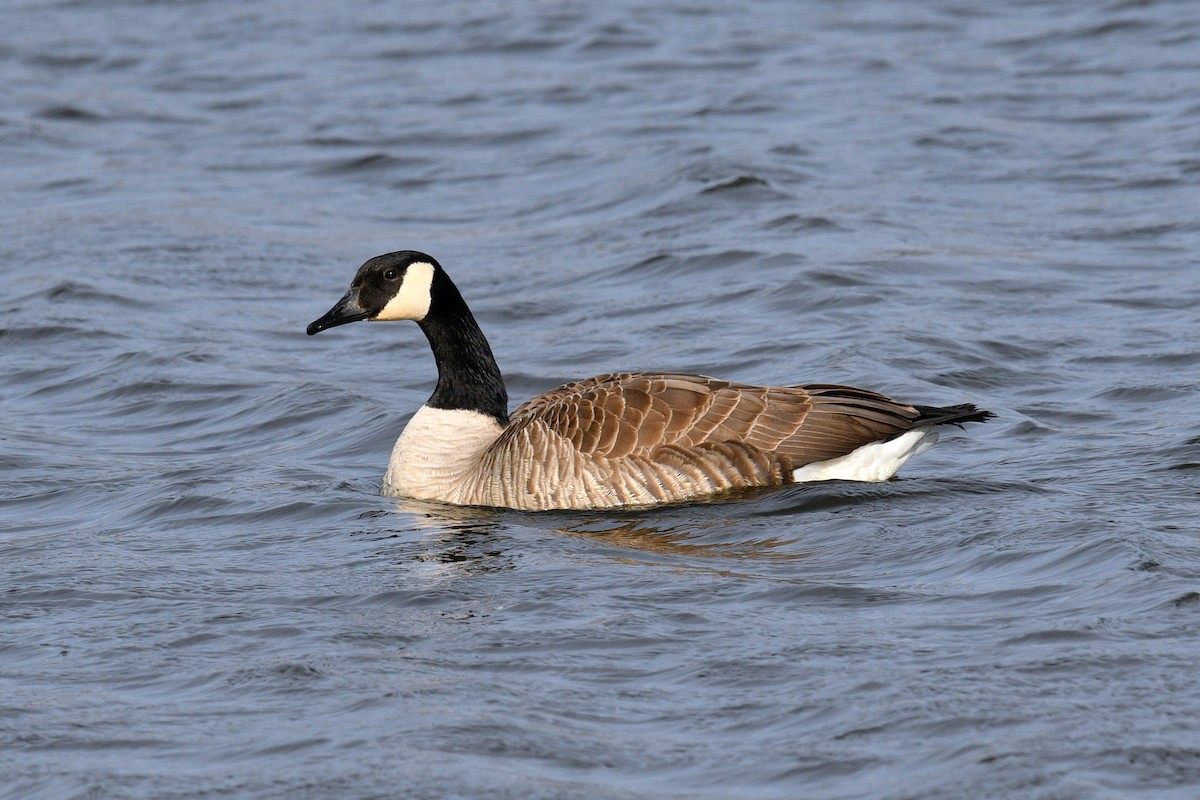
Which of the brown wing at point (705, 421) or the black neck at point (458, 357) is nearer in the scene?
the brown wing at point (705, 421)

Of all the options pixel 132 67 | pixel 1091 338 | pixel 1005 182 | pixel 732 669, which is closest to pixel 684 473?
pixel 732 669

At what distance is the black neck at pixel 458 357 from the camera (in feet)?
36.2

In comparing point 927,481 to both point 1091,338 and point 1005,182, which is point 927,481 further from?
point 1005,182

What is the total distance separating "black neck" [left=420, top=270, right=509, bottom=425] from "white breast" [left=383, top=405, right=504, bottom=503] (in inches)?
3.0

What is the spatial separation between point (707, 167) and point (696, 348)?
5.88 meters

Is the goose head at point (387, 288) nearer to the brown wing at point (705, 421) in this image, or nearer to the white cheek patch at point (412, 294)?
the white cheek patch at point (412, 294)

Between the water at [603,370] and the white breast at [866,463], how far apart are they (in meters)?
0.21

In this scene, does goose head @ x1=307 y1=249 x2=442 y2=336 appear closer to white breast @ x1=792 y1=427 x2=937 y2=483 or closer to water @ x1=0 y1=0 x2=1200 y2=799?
water @ x1=0 y1=0 x2=1200 y2=799

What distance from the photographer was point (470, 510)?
1061cm

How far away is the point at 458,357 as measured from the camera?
1108cm

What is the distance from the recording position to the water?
276 inches

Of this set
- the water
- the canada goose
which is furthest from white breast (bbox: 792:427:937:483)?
the water

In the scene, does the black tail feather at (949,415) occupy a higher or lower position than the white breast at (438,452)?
higher

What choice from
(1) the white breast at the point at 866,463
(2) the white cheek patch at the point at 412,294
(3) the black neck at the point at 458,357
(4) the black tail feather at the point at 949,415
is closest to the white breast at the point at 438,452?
(3) the black neck at the point at 458,357
